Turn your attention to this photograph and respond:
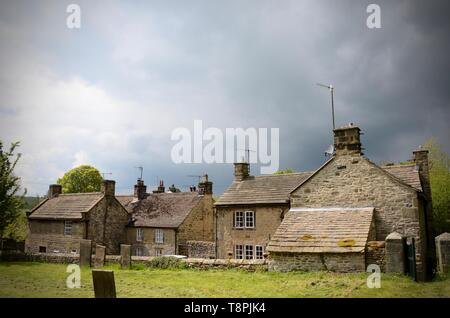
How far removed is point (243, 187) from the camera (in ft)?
104

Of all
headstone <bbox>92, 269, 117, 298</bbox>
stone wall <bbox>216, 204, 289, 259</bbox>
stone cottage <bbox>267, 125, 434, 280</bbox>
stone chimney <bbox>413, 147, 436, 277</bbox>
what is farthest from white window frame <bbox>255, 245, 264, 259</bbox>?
headstone <bbox>92, 269, 117, 298</bbox>

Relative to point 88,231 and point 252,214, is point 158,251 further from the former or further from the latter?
point 252,214

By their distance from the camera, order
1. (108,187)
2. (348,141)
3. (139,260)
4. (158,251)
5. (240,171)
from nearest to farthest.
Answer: (348,141) → (139,260) → (240,171) → (158,251) → (108,187)

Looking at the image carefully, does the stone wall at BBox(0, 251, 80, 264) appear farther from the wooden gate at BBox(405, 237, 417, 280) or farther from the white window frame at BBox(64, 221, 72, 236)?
the wooden gate at BBox(405, 237, 417, 280)

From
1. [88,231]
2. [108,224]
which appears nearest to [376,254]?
[88,231]

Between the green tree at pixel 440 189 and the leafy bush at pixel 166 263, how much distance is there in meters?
24.3

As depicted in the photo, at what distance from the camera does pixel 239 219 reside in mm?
29406

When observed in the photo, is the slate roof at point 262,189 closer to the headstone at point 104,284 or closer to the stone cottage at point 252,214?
the stone cottage at point 252,214

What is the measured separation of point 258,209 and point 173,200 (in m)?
13.5

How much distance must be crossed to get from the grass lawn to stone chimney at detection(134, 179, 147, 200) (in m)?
24.9

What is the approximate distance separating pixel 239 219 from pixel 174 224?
7.83 meters

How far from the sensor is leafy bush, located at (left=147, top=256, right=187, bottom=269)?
62.3ft

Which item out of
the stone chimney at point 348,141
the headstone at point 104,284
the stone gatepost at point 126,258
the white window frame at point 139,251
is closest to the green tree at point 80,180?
the white window frame at point 139,251
